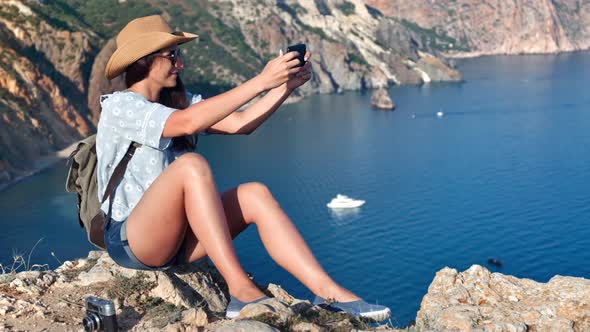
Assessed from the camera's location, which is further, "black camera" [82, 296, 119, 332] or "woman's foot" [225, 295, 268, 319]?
"woman's foot" [225, 295, 268, 319]

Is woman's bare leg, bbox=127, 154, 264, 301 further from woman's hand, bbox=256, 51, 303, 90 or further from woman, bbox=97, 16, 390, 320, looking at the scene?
woman's hand, bbox=256, 51, 303, 90

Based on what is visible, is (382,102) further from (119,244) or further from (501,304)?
(119,244)

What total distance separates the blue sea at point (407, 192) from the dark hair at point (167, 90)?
59.5 feet

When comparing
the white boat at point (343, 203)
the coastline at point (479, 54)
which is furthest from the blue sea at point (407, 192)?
the coastline at point (479, 54)

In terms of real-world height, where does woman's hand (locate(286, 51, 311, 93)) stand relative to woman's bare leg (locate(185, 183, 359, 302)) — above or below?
above

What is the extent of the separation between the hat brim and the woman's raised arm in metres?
0.56

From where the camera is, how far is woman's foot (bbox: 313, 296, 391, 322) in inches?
184

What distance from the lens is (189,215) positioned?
4648mm

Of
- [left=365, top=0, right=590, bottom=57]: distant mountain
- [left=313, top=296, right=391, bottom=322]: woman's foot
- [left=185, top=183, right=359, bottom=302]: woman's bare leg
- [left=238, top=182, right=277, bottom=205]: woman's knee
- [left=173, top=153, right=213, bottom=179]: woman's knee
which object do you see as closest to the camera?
[left=173, top=153, right=213, bottom=179]: woman's knee

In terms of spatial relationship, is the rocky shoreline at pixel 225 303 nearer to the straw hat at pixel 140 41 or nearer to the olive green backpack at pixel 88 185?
the olive green backpack at pixel 88 185

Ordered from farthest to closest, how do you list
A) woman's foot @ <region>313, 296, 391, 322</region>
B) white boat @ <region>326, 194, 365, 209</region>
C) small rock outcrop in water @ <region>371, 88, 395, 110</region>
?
small rock outcrop in water @ <region>371, 88, 395, 110</region> → white boat @ <region>326, 194, 365, 209</region> → woman's foot @ <region>313, 296, 391, 322</region>

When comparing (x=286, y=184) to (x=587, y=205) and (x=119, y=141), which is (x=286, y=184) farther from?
(x=119, y=141)

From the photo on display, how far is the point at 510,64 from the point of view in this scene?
457 ft

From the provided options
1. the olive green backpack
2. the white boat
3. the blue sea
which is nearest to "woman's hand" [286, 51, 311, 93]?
the olive green backpack
